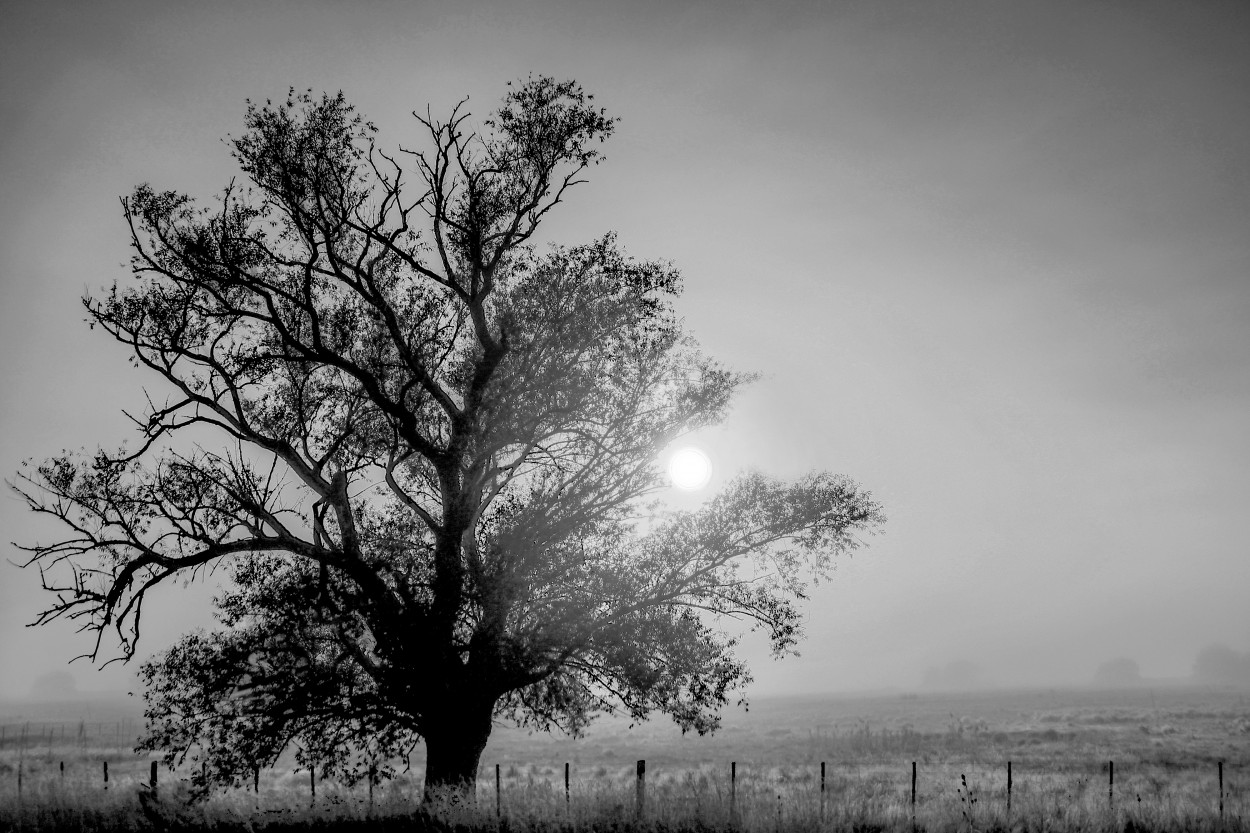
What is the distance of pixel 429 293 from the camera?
1587cm

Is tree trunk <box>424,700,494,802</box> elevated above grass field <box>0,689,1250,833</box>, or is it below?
above

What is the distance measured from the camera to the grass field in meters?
13.0

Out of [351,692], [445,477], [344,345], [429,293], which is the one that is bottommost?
[351,692]

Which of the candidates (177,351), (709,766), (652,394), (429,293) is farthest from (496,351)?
(709,766)

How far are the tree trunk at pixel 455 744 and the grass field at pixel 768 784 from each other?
79 cm

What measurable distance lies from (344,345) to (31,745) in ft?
159

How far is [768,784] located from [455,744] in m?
15.8

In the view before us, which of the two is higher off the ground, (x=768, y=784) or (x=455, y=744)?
(x=455, y=744)

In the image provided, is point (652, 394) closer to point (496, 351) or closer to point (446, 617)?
point (496, 351)

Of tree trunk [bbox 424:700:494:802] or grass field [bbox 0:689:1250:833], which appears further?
tree trunk [bbox 424:700:494:802]

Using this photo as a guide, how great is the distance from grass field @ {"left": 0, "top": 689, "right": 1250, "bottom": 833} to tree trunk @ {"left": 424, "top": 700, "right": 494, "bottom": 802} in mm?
788

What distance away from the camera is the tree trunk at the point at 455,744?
47.0ft

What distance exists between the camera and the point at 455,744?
14.4m

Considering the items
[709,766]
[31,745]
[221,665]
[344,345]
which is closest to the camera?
[221,665]
